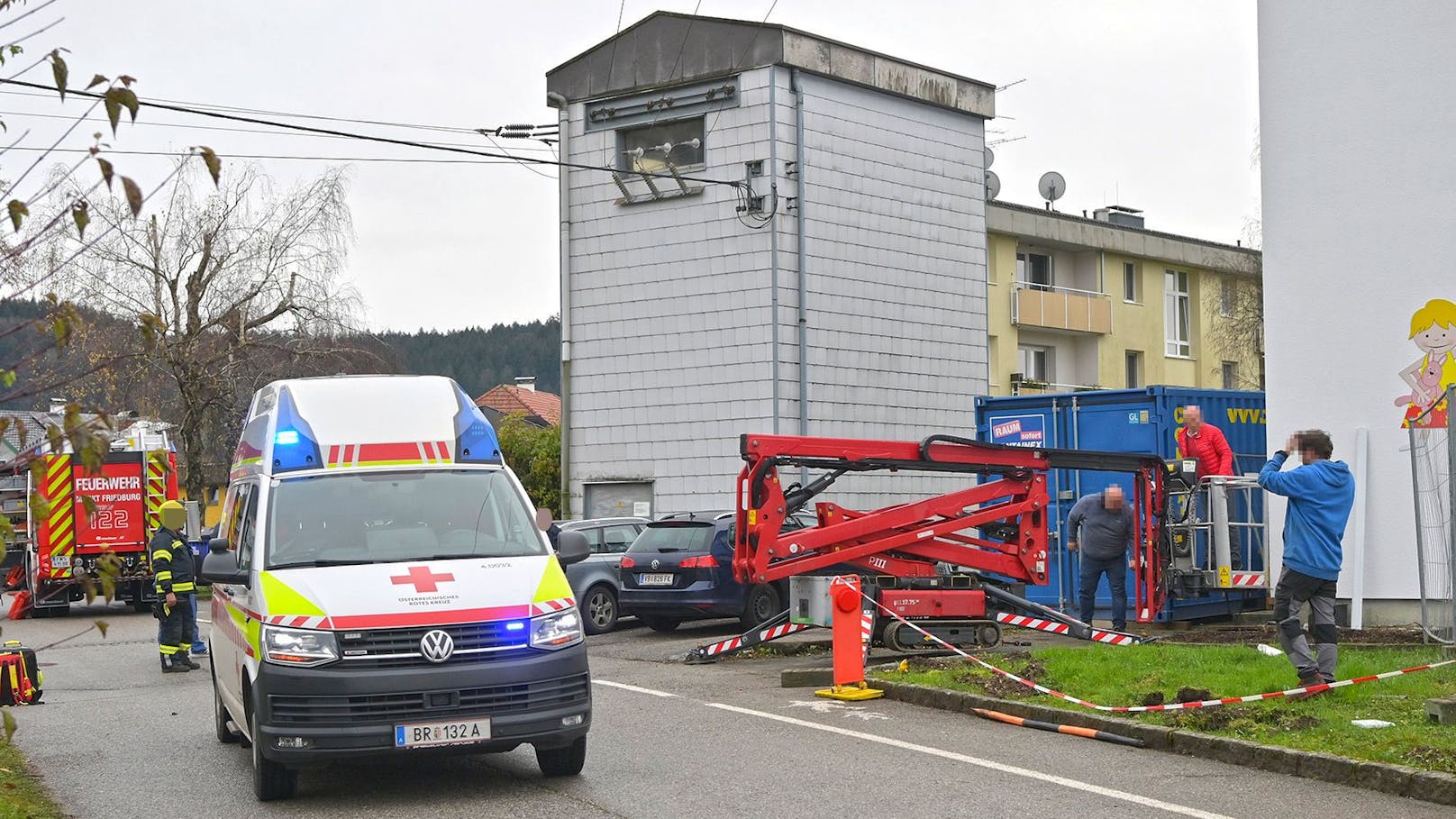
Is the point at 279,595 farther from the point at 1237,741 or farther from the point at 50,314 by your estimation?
the point at 1237,741

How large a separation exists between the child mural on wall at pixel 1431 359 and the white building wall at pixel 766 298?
49.2 ft

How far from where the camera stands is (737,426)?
96.5ft

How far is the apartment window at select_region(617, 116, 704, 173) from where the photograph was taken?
3028 centimetres

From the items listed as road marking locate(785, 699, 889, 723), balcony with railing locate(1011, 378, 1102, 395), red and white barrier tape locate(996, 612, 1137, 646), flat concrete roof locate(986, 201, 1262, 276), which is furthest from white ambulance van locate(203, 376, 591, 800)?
balcony with railing locate(1011, 378, 1102, 395)

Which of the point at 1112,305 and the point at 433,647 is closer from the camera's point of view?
the point at 433,647

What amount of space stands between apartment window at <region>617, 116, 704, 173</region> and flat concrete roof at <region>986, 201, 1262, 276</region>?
922 cm

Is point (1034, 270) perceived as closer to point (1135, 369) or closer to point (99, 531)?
point (1135, 369)

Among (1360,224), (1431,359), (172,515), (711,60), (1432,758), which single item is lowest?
(1432,758)

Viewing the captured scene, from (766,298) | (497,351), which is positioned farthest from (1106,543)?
(497,351)

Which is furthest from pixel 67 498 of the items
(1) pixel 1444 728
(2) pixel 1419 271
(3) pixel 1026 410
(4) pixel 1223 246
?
(4) pixel 1223 246

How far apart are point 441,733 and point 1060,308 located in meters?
34.1

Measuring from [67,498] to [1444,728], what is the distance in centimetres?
2210

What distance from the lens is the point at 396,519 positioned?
363 inches

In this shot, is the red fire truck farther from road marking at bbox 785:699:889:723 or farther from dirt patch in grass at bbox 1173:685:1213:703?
dirt patch in grass at bbox 1173:685:1213:703
